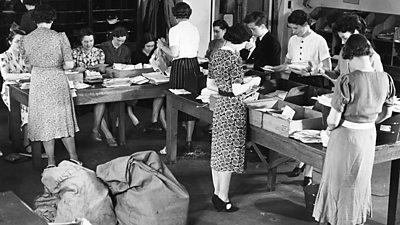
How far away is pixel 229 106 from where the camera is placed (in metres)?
5.12

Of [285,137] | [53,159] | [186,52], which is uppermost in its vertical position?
[186,52]

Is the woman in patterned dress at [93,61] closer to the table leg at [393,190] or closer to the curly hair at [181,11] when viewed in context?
the curly hair at [181,11]

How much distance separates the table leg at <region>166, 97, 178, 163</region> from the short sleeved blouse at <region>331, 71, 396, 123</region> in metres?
2.35

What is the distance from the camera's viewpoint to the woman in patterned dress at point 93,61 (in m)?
7.00

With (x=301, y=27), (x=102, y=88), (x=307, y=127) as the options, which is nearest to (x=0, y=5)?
(x=102, y=88)

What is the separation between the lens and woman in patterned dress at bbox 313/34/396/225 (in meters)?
4.20

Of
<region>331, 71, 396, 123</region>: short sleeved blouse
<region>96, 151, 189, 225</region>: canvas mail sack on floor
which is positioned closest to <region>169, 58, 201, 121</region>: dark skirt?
<region>96, 151, 189, 225</region>: canvas mail sack on floor

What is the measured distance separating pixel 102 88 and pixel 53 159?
85 centimetres

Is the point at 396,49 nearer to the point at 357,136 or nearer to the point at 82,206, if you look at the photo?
the point at 357,136

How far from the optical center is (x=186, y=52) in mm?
6504

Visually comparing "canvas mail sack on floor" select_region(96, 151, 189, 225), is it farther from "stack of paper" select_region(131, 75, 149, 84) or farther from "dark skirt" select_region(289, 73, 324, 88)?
"dark skirt" select_region(289, 73, 324, 88)

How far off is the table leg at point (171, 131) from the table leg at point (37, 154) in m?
1.20

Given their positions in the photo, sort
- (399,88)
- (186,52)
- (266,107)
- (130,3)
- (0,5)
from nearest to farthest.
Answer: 1. (266,107)
2. (186,52)
3. (399,88)
4. (0,5)
5. (130,3)

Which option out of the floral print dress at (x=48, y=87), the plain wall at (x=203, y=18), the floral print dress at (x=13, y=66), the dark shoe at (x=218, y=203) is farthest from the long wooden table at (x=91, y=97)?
the plain wall at (x=203, y=18)
